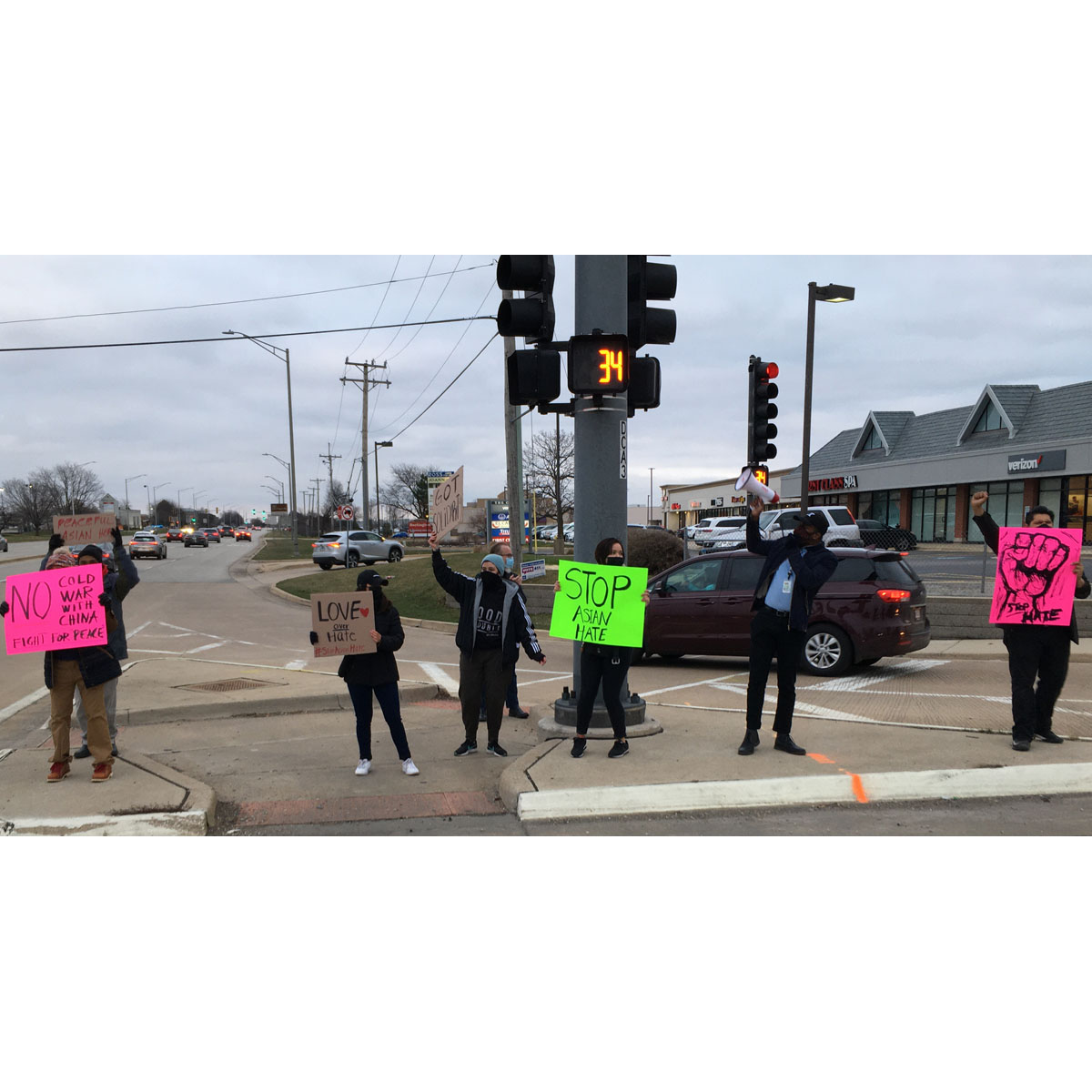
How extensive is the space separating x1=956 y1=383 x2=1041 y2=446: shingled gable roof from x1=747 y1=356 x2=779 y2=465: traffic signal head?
3404cm

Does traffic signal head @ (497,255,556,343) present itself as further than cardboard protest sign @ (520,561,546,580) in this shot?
No

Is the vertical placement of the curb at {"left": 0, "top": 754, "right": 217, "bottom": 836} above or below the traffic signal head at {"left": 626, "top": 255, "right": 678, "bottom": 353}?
below

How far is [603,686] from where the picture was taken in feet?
22.6

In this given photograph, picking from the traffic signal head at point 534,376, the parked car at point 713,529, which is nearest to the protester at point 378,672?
the traffic signal head at point 534,376

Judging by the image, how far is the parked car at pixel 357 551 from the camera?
120 feet

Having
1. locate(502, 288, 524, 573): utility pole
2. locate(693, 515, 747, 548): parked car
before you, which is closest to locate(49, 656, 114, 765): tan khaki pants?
locate(502, 288, 524, 573): utility pole

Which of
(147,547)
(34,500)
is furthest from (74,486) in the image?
(147,547)

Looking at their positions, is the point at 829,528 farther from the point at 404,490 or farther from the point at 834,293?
the point at 404,490

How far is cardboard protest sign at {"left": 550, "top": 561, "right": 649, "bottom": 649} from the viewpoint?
267 inches

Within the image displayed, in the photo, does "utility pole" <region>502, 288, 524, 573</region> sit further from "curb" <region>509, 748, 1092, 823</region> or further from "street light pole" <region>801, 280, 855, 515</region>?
"curb" <region>509, 748, 1092, 823</region>

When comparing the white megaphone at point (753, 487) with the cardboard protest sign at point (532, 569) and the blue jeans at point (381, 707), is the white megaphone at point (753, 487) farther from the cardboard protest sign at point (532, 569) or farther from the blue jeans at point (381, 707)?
the cardboard protest sign at point (532, 569)

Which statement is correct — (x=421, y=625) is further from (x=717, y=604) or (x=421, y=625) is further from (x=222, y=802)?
(x=222, y=802)

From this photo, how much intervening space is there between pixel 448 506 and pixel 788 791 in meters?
3.71

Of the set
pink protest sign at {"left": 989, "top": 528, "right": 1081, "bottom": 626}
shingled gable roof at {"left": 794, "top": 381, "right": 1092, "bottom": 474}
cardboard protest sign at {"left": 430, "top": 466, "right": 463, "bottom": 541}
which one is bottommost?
pink protest sign at {"left": 989, "top": 528, "right": 1081, "bottom": 626}
